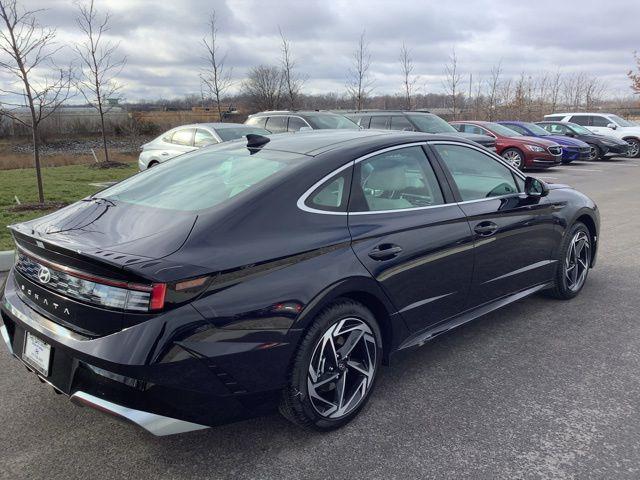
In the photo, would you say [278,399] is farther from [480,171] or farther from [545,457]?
[480,171]

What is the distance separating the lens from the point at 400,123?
13922 millimetres

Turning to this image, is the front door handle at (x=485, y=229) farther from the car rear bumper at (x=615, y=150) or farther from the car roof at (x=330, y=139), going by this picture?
the car rear bumper at (x=615, y=150)

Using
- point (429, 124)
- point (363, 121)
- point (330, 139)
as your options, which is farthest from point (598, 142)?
point (330, 139)

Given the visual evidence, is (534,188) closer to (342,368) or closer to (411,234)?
(411,234)

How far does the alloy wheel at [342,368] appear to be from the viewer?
277 centimetres

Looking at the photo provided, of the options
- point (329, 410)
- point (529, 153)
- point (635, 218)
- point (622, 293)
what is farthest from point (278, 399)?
point (529, 153)

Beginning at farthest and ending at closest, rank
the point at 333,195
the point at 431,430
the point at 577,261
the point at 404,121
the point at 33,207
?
the point at 404,121 < the point at 33,207 < the point at 577,261 < the point at 333,195 < the point at 431,430

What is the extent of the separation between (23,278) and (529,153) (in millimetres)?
16099

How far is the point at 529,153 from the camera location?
53.9ft

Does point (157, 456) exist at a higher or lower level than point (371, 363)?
lower

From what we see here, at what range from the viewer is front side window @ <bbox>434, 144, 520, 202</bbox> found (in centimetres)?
376

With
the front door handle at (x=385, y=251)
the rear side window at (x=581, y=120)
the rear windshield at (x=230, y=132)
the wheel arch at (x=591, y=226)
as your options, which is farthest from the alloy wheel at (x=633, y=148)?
the front door handle at (x=385, y=251)

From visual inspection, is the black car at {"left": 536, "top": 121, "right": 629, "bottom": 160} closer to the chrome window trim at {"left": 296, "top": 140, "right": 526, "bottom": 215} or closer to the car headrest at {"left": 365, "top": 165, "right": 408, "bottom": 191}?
the chrome window trim at {"left": 296, "top": 140, "right": 526, "bottom": 215}

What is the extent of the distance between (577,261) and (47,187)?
35.5 ft
